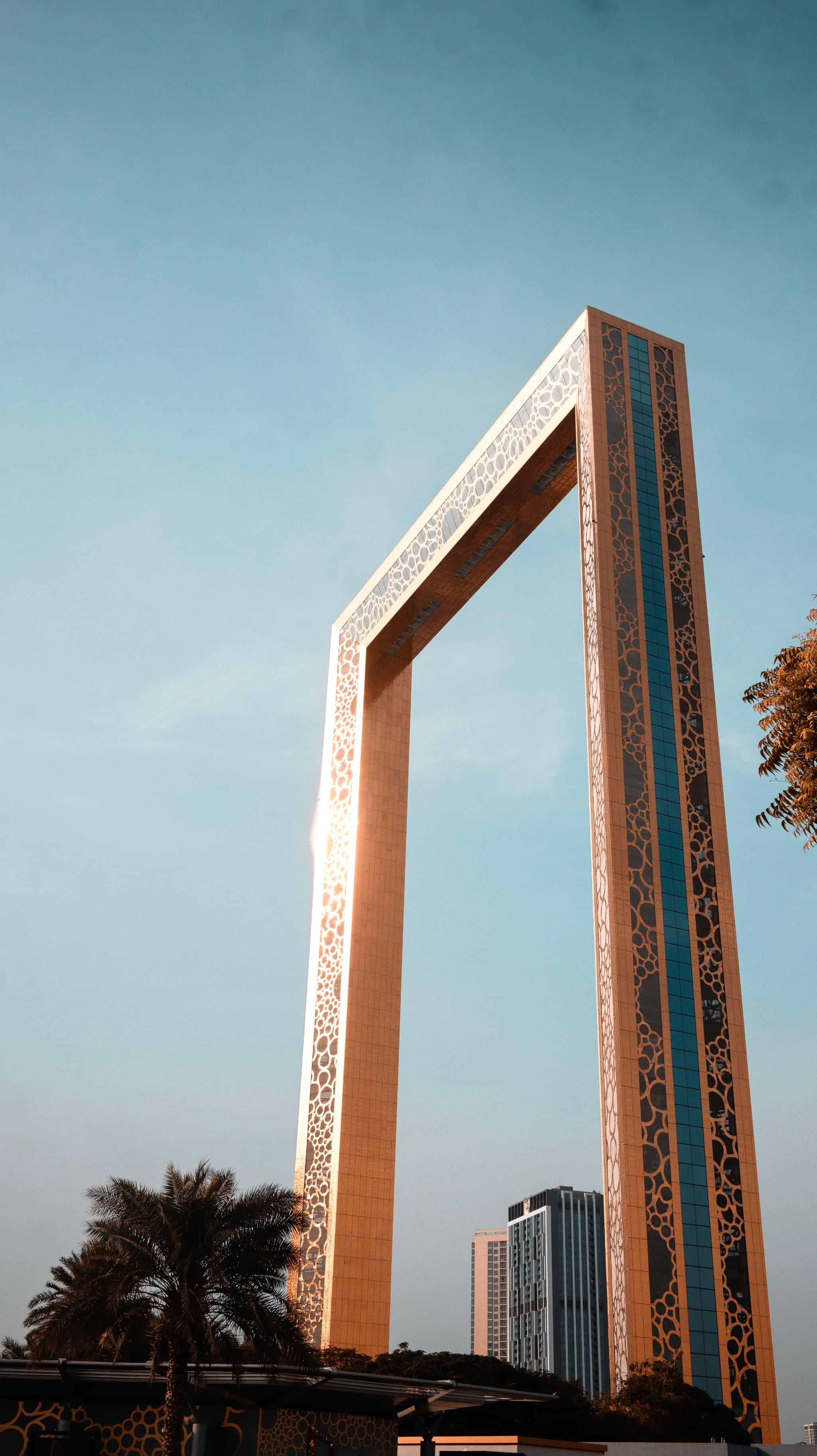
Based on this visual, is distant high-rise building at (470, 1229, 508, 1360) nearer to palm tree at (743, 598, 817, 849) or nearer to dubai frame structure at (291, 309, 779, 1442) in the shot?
dubai frame structure at (291, 309, 779, 1442)

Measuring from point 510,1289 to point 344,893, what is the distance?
9116cm

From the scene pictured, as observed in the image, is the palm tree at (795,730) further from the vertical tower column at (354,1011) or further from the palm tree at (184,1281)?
the vertical tower column at (354,1011)

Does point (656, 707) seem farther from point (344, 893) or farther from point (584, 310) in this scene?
point (344, 893)

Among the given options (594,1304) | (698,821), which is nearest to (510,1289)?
(594,1304)

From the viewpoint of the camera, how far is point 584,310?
36.0 meters

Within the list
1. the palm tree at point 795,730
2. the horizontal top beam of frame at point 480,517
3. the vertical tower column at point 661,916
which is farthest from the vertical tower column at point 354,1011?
the palm tree at point 795,730

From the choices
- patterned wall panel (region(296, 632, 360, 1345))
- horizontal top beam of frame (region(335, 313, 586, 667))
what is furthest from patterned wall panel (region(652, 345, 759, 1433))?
patterned wall panel (region(296, 632, 360, 1345))

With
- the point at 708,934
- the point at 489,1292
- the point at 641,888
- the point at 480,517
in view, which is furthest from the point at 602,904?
the point at 489,1292

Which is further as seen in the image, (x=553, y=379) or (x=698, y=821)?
(x=553, y=379)

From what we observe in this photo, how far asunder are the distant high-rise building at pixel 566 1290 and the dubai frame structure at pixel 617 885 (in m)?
77.1

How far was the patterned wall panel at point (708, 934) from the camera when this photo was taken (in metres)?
26.2

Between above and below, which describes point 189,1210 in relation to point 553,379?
below

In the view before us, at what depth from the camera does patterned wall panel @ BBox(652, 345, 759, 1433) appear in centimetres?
2617

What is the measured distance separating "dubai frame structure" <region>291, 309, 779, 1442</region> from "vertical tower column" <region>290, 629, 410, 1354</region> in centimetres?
7
